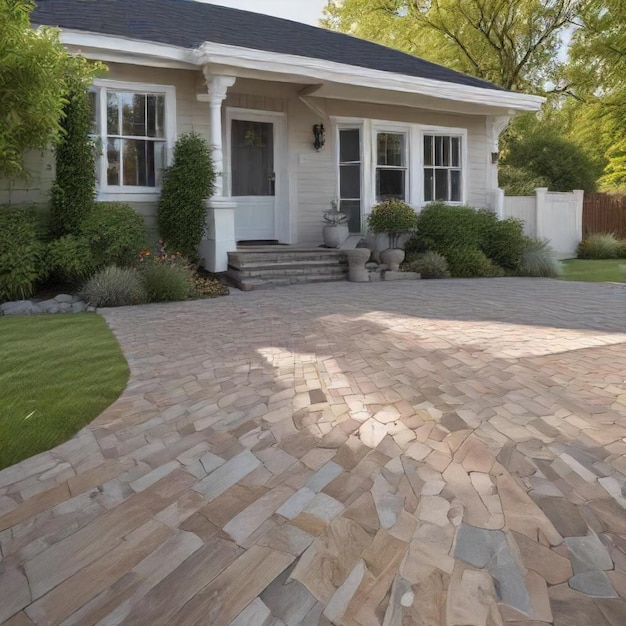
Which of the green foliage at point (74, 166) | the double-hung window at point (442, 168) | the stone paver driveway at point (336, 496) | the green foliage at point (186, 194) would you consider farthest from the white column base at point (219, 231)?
the double-hung window at point (442, 168)

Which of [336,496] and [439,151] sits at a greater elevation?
[439,151]

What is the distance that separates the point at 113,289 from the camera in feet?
25.7

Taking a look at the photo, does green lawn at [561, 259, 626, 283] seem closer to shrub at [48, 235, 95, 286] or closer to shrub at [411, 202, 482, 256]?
shrub at [411, 202, 482, 256]

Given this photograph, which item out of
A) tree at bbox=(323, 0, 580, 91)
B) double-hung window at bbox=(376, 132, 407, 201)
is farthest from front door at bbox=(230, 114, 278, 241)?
tree at bbox=(323, 0, 580, 91)

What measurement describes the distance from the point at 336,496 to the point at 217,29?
11466 mm

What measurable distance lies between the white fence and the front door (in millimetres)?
6150

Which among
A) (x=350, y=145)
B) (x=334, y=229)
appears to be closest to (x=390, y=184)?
(x=350, y=145)

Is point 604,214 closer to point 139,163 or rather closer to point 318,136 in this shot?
point 318,136

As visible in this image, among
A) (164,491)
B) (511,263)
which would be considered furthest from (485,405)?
(511,263)

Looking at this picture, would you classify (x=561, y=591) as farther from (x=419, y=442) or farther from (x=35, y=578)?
(x=35, y=578)

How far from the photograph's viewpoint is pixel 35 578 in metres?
2.20

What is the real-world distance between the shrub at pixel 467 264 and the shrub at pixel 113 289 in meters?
5.86

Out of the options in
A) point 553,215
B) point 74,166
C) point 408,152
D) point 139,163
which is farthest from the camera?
point 553,215

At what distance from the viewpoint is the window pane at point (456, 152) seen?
13352 millimetres
